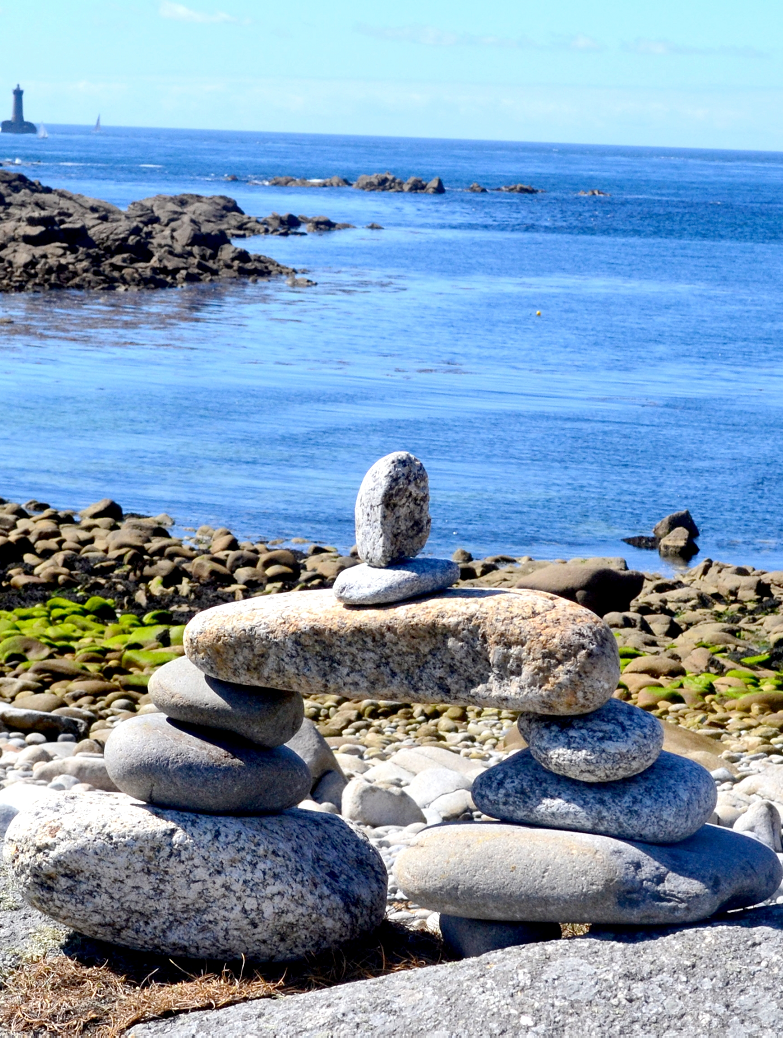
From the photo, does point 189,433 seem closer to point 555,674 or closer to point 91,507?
point 91,507

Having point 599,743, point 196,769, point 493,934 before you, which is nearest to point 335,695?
point 196,769

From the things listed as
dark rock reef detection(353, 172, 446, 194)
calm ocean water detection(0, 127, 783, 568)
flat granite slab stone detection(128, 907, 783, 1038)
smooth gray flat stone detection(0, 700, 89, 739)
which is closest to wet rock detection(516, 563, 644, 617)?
calm ocean water detection(0, 127, 783, 568)

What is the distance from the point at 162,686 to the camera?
609cm

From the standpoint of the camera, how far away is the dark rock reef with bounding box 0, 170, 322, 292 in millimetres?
46156

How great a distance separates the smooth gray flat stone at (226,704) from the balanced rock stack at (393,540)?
2.32ft

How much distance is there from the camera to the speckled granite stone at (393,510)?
18.6 feet

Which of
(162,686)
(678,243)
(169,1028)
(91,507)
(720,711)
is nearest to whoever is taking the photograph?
(169,1028)

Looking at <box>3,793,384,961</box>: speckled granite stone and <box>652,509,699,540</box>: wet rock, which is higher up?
<box>3,793,384,961</box>: speckled granite stone

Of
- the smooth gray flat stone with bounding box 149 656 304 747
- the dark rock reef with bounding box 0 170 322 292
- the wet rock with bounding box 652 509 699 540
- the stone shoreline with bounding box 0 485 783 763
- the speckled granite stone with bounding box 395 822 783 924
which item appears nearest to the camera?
the speckled granite stone with bounding box 395 822 783 924

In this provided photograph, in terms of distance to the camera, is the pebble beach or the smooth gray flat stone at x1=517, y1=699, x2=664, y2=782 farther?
the pebble beach

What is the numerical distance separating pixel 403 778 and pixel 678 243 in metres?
74.9

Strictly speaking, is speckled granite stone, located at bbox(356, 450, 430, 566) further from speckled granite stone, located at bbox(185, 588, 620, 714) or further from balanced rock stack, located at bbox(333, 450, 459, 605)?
speckled granite stone, located at bbox(185, 588, 620, 714)

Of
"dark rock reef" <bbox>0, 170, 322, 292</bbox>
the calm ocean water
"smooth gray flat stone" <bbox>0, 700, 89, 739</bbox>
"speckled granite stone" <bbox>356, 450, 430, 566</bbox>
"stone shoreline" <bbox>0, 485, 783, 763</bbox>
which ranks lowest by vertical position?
"stone shoreline" <bbox>0, 485, 783, 763</bbox>

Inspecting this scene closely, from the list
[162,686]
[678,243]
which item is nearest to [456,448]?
[162,686]
